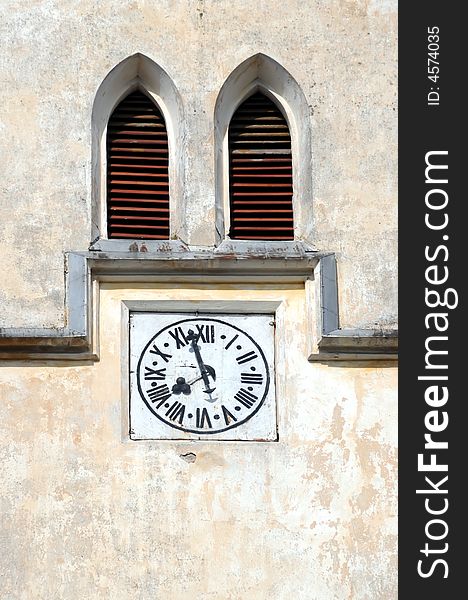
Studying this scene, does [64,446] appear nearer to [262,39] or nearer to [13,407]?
[13,407]

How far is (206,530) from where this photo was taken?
64.5ft

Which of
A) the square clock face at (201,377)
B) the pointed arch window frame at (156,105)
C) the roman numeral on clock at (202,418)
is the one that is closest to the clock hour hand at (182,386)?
the square clock face at (201,377)

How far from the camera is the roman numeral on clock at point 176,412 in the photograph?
20.0 m

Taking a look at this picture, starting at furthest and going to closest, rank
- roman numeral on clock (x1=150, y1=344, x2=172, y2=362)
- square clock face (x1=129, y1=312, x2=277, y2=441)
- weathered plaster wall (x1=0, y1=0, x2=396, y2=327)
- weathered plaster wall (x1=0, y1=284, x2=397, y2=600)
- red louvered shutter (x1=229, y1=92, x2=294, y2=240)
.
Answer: red louvered shutter (x1=229, y1=92, x2=294, y2=240) → weathered plaster wall (x1=0, y1=0, x2=396, y2=327) → roman numeral on clock (x1=150, y1=344, x2=172, y2=362) → square clock face (x1=129, y1=312, x2=277, y2=441) → weathered plaster wall (x1=0, y1=284, x2=397, y2=600)

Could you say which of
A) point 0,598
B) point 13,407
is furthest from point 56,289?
point 0,598

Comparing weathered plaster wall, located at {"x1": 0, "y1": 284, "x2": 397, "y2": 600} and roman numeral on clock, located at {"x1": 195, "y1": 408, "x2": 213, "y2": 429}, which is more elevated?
roman numeral on clock, located at {"x1": 195, "y1": 408, "x2": 213, "y2": 429}

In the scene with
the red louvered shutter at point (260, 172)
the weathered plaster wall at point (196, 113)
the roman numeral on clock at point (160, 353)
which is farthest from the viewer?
the red louvered shutter at point (260, 172)

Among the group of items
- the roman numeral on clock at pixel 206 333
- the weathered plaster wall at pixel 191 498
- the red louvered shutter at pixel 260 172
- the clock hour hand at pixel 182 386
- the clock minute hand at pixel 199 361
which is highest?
the red louvered shutter at pixel 260 172

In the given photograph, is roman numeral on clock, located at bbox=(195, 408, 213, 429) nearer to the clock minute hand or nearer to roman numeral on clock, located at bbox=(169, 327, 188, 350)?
the clock minute hand

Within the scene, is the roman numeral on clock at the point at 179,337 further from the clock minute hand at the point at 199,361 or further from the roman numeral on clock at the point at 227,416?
the roman numeral on clock at the point at 227,416

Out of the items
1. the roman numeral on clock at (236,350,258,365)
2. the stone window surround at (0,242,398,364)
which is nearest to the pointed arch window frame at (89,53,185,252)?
the stone window surround at (0,242,398,364)

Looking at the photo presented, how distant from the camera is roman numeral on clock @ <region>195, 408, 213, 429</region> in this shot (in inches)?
785

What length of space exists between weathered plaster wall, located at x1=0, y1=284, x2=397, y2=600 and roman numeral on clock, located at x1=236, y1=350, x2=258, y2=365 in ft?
0.80

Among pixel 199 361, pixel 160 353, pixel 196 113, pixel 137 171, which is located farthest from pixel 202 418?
pixel 196 113
